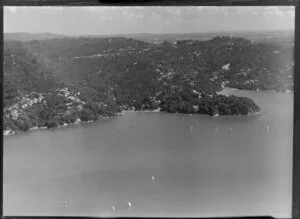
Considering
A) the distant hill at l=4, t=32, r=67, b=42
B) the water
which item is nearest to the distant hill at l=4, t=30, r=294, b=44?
the distant hill at l=4, t=32, r=67, b=42

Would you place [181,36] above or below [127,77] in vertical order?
above

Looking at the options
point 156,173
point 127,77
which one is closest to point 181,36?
point 127,77

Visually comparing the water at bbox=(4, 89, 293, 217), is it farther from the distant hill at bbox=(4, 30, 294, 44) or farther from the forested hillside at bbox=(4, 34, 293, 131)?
the distant hill at bbox=(4, 30, 294, 44)

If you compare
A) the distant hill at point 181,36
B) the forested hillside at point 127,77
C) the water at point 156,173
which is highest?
the distant hill at point 181,36

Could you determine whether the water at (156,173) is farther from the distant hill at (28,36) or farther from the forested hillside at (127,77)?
the distant hill at (28,36)

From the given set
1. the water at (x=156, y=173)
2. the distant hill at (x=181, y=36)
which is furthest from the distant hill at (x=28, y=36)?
the water at (x=156, y=173)

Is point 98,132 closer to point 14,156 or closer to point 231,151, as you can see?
point 14,156

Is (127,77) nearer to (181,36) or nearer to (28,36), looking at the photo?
(181,36)
